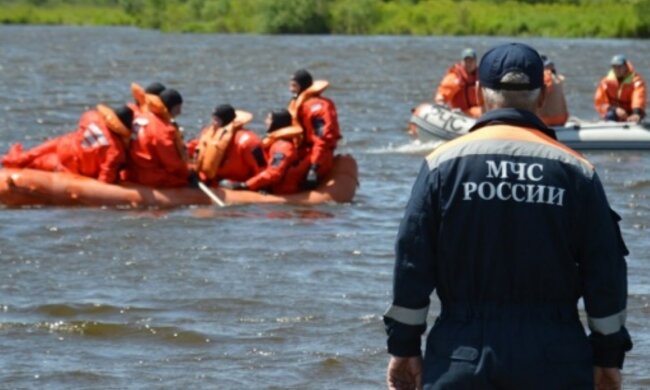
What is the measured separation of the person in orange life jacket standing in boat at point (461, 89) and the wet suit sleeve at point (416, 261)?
14.6 m

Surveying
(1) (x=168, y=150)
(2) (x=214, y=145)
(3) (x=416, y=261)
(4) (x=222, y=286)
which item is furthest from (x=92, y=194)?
(3) (x=416, y=261)

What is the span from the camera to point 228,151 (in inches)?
524

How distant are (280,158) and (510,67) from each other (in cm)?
932

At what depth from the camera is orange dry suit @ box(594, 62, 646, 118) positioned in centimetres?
1798

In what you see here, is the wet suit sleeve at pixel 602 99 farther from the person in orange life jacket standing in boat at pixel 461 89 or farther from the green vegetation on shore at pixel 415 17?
the green vegetation on shore at pixel 415 17

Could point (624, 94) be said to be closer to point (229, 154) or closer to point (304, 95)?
point (304, 95)

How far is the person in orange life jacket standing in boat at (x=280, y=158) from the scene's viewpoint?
13.2 metres

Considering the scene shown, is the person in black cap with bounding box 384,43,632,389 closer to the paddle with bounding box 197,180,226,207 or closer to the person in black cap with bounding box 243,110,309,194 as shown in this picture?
the person in black cap with bounding box 243,110,309,194

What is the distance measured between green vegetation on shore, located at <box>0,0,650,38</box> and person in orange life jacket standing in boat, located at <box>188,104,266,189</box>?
44.8m

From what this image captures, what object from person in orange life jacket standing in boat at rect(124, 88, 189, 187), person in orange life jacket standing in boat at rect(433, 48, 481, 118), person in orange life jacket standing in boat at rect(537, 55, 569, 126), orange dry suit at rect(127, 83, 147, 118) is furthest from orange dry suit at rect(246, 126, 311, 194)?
person in orange life jacket standing in boat at rect(433, 48, 481, 118)

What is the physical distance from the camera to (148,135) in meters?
12.9

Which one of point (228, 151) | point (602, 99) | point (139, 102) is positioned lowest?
point (602, 99)

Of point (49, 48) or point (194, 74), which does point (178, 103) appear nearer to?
point (194, 74)

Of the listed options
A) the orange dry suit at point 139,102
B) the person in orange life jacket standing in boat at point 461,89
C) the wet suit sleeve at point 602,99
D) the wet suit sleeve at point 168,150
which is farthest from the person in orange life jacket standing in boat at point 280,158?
the wet suit sleeve at point 602,99
